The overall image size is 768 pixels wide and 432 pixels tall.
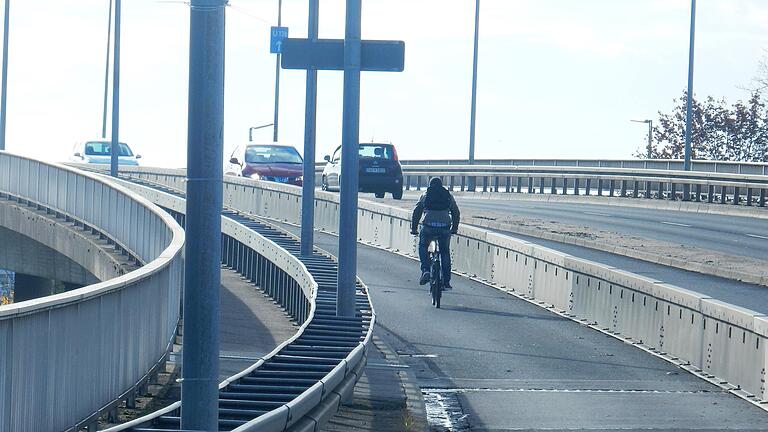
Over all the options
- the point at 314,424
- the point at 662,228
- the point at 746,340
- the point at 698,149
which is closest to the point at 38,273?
the point at 662,228

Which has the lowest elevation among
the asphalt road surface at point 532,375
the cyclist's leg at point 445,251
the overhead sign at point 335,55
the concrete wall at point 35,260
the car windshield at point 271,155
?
the concrete wall at point 35,260

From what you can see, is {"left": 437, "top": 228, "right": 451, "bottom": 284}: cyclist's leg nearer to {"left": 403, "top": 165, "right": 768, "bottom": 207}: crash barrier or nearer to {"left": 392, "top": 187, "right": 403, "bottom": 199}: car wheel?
{"left": 392, "top": 187, "right": 403, "bottom": 199}: car wheel

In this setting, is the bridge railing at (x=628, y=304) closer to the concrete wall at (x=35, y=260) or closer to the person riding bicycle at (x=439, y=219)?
the person riding bicycle at (x=439, y=219)

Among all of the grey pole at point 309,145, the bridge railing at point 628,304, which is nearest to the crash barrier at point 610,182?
the bridge railing at point 628,304

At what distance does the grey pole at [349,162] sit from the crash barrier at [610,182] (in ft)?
92.8

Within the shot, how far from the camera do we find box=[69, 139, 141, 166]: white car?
57.8m

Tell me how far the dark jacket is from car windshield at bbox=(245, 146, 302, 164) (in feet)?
73.7

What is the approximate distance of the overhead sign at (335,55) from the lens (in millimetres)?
16062

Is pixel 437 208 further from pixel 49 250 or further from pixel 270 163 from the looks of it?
pixel 270 163

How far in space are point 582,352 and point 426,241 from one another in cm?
417

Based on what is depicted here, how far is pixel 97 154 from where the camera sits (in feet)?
191

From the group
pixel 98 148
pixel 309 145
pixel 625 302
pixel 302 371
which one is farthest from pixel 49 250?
pixel 98 148

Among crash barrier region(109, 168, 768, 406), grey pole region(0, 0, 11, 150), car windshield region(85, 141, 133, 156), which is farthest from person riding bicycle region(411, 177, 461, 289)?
car windshield region(85, 141, 133, 156)

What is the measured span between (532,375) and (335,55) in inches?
155
